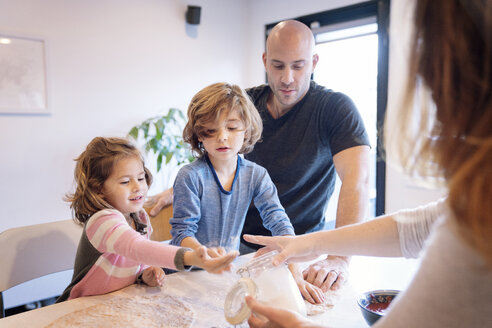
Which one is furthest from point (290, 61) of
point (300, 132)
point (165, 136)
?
point (165, 136)

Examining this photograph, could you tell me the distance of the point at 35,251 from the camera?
1.35 metres

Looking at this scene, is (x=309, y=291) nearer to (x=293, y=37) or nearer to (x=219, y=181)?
(x=219, y=181)

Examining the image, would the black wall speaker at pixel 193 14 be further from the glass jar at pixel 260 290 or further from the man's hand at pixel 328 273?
the glass jar at pixel 260 290

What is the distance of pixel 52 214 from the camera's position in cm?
313

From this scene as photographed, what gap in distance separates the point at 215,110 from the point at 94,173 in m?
0.44

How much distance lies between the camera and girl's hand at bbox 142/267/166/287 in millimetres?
1129

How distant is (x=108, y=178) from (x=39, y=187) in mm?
2194

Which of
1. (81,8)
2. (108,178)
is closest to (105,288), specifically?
(108,178)

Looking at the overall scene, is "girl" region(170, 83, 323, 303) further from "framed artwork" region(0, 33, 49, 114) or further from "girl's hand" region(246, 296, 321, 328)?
"framed artwork" region(0, 33, 49, 114)

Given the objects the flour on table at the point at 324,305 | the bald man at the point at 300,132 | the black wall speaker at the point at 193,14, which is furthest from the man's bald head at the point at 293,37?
the black wall speaker at the point at 193,14

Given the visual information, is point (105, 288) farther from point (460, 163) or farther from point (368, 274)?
point (460, 163)

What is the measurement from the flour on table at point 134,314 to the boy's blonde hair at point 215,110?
588 mm

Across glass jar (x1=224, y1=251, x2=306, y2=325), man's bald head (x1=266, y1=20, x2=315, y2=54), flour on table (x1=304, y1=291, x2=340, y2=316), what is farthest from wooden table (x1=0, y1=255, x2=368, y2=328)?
man's bald head (x1=266, y1=20, x2=315, y2=54)

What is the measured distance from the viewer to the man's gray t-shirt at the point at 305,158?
5.71 ft
